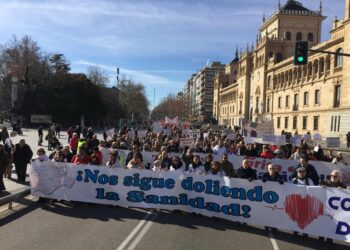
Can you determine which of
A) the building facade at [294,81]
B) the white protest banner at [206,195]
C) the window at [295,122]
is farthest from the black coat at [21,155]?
the window at [295,122]

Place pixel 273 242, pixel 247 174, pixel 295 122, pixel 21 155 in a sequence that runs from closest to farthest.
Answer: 1. pixel 273 242
2. pixel 247 174
3. pixel 21 155
4. pixel 295 122

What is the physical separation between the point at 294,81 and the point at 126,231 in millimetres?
62751

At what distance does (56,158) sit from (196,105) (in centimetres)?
18825

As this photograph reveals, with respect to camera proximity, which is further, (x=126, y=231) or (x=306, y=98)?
(x=306, y=98)

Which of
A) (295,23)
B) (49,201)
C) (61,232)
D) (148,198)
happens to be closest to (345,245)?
(148,198)

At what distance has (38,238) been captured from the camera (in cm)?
774

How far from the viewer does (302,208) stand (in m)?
8.59

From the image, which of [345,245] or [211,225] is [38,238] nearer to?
[211,225]

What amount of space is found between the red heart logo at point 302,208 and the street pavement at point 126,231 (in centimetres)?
36

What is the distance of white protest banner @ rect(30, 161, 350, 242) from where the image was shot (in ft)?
27.5

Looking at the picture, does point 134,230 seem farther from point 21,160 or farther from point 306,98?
point 306,98

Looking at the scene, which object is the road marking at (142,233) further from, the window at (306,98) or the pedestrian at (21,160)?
the window at (306,98)

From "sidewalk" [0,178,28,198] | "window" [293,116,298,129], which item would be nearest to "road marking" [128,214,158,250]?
"sidewalk" [0,178,28,198]

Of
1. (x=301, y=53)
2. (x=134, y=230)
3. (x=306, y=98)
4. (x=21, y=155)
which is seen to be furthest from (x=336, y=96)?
(x=134, y=230)
